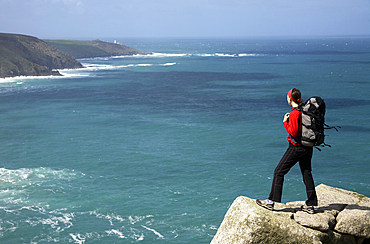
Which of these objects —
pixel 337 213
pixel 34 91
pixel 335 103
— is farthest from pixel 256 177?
pixel 34 91

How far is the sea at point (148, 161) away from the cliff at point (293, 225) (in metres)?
13.9

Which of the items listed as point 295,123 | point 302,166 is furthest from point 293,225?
point 295,123

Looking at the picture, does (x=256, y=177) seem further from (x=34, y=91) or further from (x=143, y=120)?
(x=34, y=91)

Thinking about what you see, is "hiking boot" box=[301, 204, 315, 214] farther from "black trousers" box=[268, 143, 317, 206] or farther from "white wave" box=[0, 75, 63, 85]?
"white wave" box=[0, 75, 63, 85]

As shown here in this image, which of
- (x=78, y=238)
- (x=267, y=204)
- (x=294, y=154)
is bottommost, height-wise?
(x=78, y=238)

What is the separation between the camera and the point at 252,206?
9.51 m

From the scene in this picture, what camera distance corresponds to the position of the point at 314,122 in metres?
8.99

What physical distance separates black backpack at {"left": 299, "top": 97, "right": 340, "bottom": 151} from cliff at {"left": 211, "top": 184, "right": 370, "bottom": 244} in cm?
196

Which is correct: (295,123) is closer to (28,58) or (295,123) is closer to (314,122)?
(314,122)

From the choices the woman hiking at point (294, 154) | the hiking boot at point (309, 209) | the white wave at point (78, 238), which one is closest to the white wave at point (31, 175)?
the white wave at point (78, 238)

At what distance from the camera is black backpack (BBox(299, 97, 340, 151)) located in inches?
354

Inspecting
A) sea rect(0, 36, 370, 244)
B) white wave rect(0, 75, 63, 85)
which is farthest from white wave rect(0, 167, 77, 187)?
white wave rect(0, 75, 63, 85)

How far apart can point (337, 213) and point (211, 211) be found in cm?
1730

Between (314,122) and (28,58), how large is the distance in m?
134
